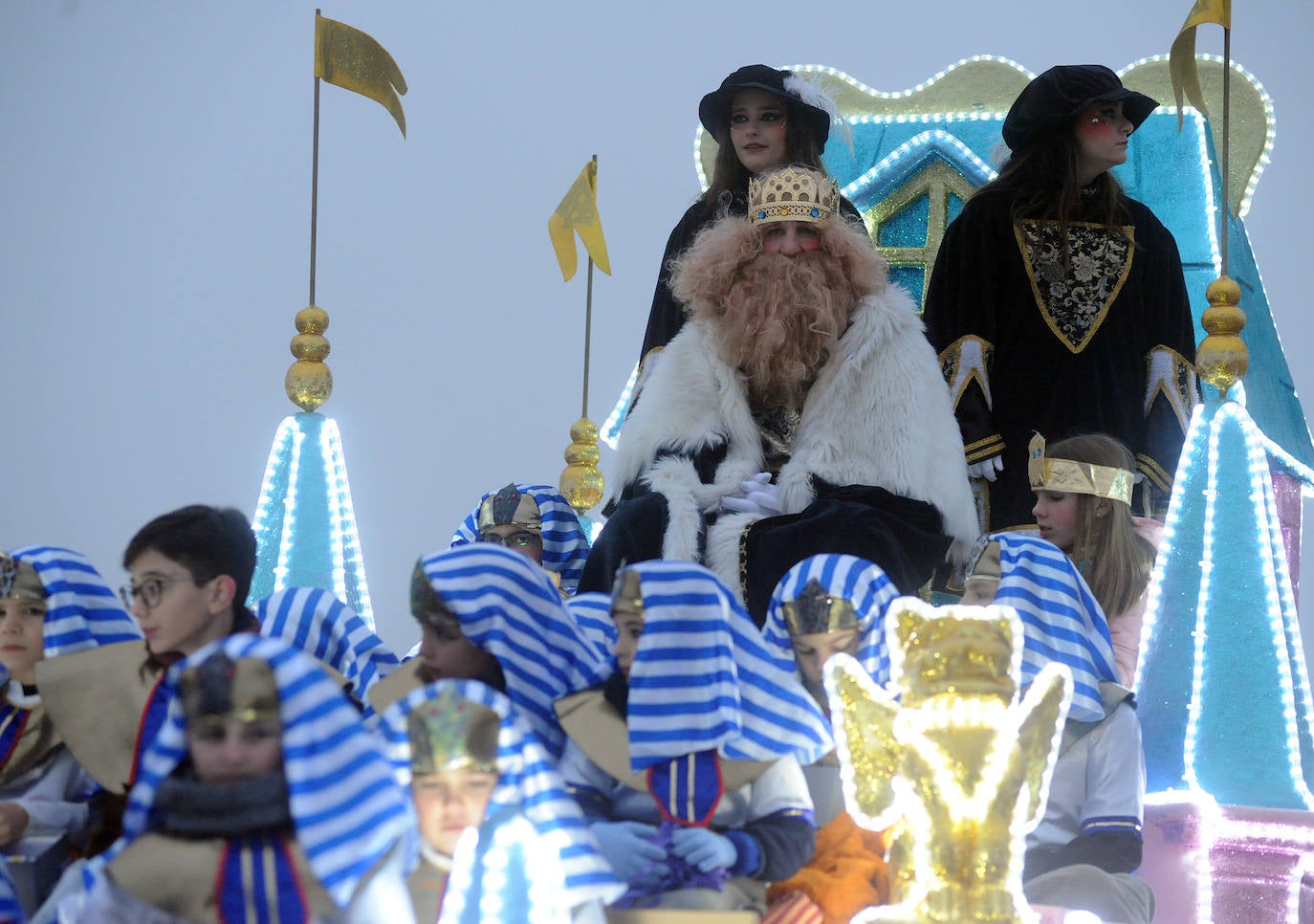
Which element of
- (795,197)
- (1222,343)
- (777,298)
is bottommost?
(1222,343)

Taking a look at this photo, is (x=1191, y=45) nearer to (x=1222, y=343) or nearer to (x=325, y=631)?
(x=1222, y=343)

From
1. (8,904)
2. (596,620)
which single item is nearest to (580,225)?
(596,620)

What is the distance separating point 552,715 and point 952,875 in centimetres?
82

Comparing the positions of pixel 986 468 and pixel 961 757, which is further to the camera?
pixel 986 468

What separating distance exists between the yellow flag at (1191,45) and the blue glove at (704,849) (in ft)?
10.1

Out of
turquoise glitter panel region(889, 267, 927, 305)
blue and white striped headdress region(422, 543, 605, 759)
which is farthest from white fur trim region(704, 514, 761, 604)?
turquoise glitter panel region(889, 267, 927, 305)

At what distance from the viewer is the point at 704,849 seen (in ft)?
9.57

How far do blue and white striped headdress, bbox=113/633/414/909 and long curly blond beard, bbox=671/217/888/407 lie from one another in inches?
102

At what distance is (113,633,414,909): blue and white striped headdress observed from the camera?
96.1 inches

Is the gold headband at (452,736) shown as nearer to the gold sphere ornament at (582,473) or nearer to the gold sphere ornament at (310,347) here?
the gold sphere ornament at (310,347)

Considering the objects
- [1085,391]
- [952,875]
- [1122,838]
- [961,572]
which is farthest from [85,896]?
[1085,391]

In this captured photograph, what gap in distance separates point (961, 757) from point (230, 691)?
1148mm

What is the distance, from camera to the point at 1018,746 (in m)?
2.85

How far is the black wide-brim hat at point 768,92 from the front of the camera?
5.64 m
